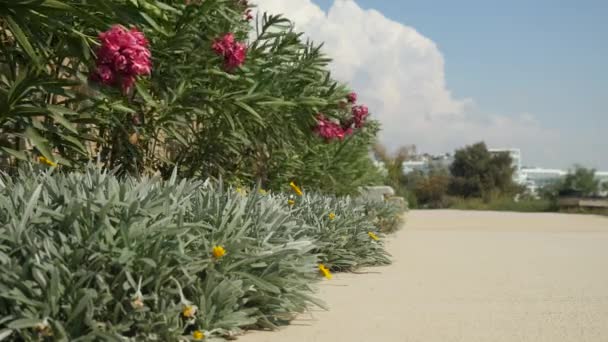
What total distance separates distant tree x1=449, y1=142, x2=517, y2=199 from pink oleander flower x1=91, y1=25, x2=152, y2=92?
33.0m

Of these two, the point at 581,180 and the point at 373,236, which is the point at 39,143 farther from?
the point at 581,180

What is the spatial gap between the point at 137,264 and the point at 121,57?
1512mm

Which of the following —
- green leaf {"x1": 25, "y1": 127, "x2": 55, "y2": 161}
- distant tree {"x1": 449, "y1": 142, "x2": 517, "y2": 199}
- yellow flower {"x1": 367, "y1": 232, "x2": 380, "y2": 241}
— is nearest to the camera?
green leaf {"x1": 25, "y1": 127, "x2": 55, "y2": 161}

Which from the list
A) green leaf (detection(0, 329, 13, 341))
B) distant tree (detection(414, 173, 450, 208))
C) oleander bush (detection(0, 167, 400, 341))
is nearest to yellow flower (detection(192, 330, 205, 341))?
oleander bush (detection(0, 167, 400, 341))

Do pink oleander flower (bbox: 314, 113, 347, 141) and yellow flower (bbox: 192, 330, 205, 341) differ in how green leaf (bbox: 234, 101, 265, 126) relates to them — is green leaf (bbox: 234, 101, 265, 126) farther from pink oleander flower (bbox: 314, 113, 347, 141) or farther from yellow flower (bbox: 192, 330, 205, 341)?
yellow flower (bbox: 192, 330, 205, 341)

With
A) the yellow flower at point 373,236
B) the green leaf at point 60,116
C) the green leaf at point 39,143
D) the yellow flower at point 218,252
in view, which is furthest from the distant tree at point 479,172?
the yellow flower at point 218,252

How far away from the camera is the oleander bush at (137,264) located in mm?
2668

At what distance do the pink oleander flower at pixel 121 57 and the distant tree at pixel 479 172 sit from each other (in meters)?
33.0

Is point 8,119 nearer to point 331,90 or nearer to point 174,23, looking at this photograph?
point 174,23

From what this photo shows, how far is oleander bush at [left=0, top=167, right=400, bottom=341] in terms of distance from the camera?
2.67 meters

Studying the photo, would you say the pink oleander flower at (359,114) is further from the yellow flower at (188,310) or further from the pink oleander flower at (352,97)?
the yellow flower at (188,310)

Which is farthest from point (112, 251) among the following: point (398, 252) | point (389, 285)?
point (398, 252)

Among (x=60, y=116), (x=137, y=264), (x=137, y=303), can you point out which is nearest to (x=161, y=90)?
(x=60, y=116)

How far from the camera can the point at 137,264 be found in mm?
2875
